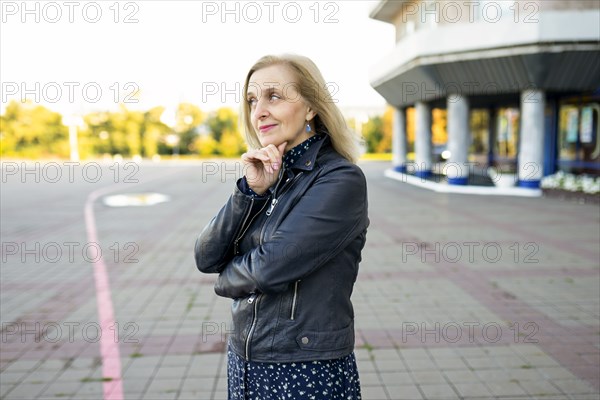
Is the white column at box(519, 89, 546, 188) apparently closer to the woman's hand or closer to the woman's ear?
the woman's ear

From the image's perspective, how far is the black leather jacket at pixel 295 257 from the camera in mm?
1596

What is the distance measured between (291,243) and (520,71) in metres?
16.2

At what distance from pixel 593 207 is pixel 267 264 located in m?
14.4

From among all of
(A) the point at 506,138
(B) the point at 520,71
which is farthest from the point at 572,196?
(A) the point at 506,138

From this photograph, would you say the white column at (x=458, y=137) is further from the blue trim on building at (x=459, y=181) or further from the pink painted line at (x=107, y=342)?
the pink painted line at (x=107, y=342)

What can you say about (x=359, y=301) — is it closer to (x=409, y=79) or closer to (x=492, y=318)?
(x=492, y=318)

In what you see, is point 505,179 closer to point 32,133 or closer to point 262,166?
point 262,166

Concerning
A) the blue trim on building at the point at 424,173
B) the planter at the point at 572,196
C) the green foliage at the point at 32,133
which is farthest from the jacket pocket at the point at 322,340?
the green foliage at the point at 32,133

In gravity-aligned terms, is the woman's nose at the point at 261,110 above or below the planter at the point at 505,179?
above

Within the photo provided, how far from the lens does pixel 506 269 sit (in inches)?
283

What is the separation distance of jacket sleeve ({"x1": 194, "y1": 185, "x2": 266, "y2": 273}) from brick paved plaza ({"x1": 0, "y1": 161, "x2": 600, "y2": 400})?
2.27 m

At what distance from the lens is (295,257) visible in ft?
5.20

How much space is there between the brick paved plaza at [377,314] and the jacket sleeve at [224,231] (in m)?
2.27

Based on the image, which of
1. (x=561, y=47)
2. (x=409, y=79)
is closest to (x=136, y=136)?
(x=409, y=79)
